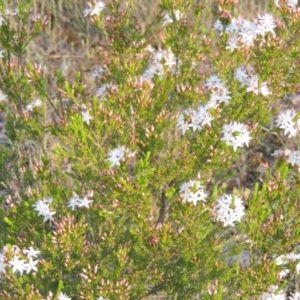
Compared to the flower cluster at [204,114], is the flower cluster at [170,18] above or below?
above

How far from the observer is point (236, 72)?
11.1ft

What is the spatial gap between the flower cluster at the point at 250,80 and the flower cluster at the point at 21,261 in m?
1.43

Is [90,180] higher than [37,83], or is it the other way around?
[37,83]

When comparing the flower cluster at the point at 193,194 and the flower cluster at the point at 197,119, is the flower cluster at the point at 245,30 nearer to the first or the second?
the flower cluster at the point at 197,119

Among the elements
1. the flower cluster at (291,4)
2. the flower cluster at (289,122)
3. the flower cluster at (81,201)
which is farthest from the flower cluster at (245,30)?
the flower cluster at (81,201)

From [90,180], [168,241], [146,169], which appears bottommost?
[168,241]

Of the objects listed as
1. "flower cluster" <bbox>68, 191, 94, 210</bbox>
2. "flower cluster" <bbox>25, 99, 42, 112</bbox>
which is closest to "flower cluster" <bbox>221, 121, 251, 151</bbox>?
"flower cluster" <bbox>68, 191, 94, 210</bbox>

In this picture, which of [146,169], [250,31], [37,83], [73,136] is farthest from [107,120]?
[250,31]

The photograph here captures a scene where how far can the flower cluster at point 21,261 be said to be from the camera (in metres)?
2.94

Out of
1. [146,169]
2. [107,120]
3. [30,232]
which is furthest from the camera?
[30,232]

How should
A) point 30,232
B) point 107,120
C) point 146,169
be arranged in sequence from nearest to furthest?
point 146,169, point 107,120, point 30,232

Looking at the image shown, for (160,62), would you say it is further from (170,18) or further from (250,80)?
(250,80)

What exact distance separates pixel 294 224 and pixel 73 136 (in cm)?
123

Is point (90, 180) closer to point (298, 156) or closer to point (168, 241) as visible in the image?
point (168, 241)
